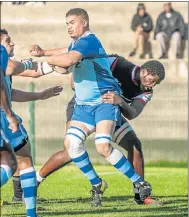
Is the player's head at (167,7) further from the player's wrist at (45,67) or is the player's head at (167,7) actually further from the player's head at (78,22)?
the player's wrist at (45,67)

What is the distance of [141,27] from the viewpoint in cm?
2470

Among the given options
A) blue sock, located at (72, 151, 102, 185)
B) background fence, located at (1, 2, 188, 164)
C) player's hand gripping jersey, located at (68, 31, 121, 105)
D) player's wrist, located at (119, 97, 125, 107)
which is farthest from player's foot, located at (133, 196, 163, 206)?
background fence, located at (1, 2, 188, 164)

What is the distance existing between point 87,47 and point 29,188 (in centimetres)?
166

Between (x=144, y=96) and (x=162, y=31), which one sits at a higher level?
(x=162, y=31)

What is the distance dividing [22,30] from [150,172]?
9.78 metres

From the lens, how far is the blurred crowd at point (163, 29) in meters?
23.9

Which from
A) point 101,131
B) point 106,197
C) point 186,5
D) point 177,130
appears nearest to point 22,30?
point 186,5

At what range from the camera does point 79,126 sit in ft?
32.9

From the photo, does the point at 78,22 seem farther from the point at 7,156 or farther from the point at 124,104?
the point at 7,156

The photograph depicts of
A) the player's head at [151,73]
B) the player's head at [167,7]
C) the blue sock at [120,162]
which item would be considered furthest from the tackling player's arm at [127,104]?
the player's head at [167,7]

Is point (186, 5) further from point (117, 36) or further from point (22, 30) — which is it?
point (22, 30)

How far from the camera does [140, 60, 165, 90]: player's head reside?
10.5 m

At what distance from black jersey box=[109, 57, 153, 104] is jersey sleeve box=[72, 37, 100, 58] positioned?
114cm

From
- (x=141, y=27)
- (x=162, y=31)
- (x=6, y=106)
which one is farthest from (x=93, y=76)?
(x=141, y=27)
